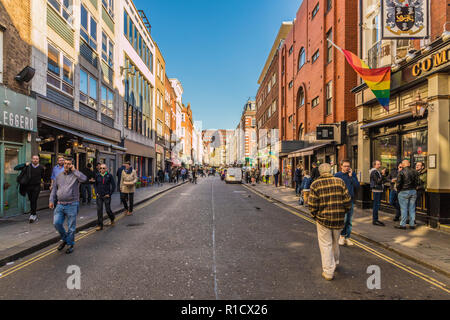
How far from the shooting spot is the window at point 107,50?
64.5ft

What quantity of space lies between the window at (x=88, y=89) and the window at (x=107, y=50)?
2755mm

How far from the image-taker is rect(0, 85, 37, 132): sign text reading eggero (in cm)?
912

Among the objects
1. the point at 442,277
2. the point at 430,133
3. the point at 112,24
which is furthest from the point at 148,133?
the point at 442,277

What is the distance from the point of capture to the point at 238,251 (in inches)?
234

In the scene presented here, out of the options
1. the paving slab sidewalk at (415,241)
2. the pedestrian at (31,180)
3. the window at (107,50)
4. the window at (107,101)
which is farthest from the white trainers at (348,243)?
the window at (107,50)

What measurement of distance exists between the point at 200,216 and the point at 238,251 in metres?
4.77

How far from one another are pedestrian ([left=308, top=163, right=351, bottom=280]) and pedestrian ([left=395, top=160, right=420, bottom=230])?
4.65 meters

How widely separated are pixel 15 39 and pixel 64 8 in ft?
16.4

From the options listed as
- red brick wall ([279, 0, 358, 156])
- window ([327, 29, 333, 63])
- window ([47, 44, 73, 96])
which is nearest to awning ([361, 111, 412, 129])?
red brick wall ([279, 0, 358, 156])

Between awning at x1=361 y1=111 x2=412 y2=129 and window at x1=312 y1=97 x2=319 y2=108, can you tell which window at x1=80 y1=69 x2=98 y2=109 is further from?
window at x1=312 y1=97 x2=319 y2=108

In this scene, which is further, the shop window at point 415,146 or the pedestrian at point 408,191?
the shop window at point 415,146

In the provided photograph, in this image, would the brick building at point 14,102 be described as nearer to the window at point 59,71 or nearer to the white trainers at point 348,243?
the window at point 59,71
